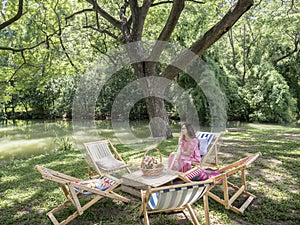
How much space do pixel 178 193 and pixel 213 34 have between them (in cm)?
569

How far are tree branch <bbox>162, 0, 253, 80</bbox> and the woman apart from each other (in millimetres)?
3582

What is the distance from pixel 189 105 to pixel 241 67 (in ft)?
25.3

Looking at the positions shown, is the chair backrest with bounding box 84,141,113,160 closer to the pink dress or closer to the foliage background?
the pink dress

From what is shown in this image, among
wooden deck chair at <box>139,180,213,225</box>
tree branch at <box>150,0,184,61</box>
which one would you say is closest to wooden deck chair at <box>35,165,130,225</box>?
wooden deck chair at <box>139,180,213,225</box>

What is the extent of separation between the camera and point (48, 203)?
381 cm

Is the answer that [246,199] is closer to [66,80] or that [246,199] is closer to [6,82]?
[6,82]

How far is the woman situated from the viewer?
167 inches

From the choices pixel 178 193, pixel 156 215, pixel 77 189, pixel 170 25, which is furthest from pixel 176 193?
pixel 170 25

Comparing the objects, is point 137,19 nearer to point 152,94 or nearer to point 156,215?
point 152,94

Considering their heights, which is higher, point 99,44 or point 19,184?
point 99,44

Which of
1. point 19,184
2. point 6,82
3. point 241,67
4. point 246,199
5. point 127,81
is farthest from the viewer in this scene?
point 241,67

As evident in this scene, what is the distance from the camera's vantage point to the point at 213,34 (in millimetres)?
7066

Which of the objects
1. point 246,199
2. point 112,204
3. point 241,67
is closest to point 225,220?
point 246,199

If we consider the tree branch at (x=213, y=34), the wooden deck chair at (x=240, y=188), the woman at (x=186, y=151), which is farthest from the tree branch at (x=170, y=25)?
the wooden deck chair at (x=240, y=188)
